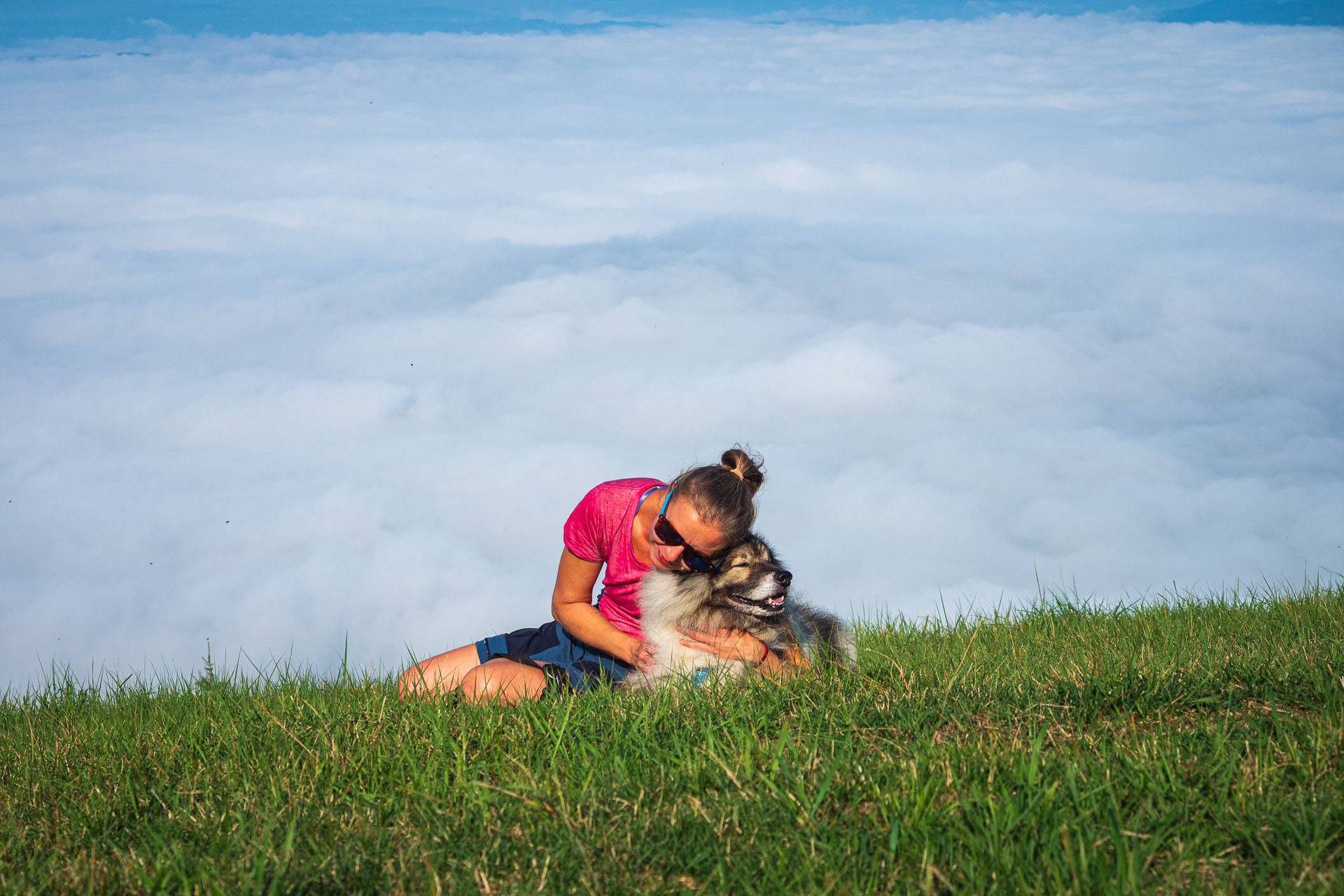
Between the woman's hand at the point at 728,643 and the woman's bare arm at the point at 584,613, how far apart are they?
1.05ft

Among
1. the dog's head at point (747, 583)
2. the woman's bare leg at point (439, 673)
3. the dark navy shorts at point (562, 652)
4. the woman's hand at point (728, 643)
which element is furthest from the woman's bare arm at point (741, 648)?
the woman's bare leg at point (439, 673)

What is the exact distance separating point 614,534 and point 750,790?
202 cm

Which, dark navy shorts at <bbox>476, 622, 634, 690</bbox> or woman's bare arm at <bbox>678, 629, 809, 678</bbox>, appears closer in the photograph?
woman's bare arm at <bbox>678, 629, 809, 678</bbox>

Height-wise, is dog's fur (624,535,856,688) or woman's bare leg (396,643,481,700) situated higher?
dog's fur (624,535,856,688)

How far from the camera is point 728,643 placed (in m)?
4.68

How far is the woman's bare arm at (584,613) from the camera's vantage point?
4883 mm

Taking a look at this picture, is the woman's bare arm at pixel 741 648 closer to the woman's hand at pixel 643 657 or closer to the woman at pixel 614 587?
the woman at pixel 614 587

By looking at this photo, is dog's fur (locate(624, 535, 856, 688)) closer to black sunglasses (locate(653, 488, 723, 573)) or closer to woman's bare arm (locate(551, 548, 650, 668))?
black sunglasses (locate(653, 488, 723, 573))

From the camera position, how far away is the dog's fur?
459 cm

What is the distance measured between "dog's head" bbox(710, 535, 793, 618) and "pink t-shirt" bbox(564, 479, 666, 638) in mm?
468

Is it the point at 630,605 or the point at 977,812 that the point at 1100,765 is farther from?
the point at 630,605

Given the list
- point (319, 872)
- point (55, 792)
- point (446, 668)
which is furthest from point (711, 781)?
point (55, 792)

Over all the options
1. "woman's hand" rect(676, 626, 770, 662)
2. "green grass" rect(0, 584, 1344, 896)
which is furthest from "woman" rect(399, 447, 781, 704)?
"green grass" rect(0, 584, 1344, 896)

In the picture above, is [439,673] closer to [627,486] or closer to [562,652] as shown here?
[562,652]
